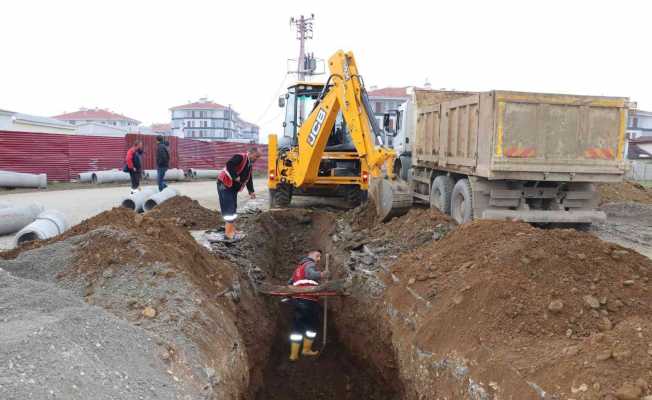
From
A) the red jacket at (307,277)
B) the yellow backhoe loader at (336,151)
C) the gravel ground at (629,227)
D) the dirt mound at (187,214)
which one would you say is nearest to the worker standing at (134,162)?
the dirt mound at (187,214)

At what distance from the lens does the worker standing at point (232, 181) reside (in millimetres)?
8211

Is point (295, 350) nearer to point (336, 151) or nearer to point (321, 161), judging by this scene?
point (321, 161)

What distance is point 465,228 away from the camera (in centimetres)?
686

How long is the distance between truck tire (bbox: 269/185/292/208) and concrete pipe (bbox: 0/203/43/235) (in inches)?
194

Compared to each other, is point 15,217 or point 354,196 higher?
point 354,196

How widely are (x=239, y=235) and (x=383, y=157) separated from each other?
9.08 ft

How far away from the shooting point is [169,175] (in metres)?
24.5

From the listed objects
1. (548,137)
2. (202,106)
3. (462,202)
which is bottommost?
(462,202)

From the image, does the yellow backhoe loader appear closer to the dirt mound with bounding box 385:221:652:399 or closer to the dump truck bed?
the dump truck bed

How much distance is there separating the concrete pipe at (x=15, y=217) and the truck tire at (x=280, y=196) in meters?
4.92

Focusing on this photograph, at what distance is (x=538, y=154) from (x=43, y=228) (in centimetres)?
815

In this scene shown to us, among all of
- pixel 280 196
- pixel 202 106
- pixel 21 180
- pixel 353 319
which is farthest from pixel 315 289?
pixel 202 106

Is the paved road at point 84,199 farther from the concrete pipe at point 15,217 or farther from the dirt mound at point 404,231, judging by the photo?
the dirt mound at point 404,231

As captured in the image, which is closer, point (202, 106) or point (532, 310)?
point (532, 310)
